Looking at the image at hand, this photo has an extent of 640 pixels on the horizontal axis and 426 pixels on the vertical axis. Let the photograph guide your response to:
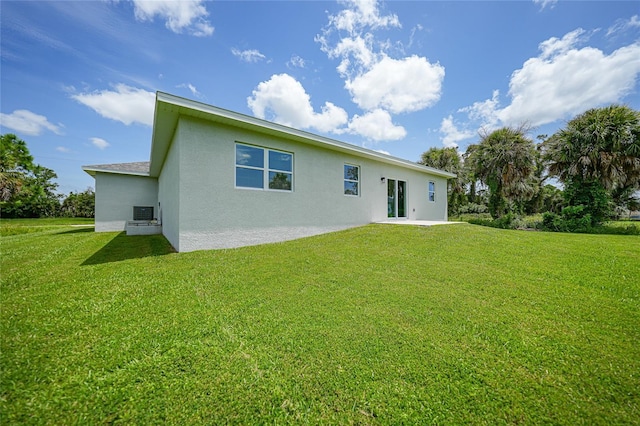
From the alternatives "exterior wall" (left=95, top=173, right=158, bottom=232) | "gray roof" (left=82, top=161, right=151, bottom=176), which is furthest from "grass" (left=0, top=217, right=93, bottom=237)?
"gray roof" (left=82, top=161, right=151, bottom=176)

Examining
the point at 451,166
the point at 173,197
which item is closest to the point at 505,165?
the point at 451,166

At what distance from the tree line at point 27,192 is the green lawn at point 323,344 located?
1016 inches

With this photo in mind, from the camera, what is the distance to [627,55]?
9070mm

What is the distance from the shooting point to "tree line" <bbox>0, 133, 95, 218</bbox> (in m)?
20.0

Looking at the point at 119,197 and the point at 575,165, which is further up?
the point at 575,165

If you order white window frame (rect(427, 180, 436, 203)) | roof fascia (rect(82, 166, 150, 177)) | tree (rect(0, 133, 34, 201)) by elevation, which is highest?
tree (rect(0, 133, 34, 201))

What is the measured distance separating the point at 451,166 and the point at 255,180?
19320 mm

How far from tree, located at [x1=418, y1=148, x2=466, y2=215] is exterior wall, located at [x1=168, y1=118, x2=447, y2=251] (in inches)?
532

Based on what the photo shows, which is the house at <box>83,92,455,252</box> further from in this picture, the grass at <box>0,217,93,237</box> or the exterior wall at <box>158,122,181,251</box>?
the grass at <box>0,217,93,237</box>

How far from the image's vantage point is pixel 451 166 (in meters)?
20.3

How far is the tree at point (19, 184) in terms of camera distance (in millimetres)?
19594

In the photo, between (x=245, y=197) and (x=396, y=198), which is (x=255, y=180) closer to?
(x=245, y=197)

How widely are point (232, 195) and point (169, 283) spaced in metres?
3.05

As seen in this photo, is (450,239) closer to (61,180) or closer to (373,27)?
(373,27)
